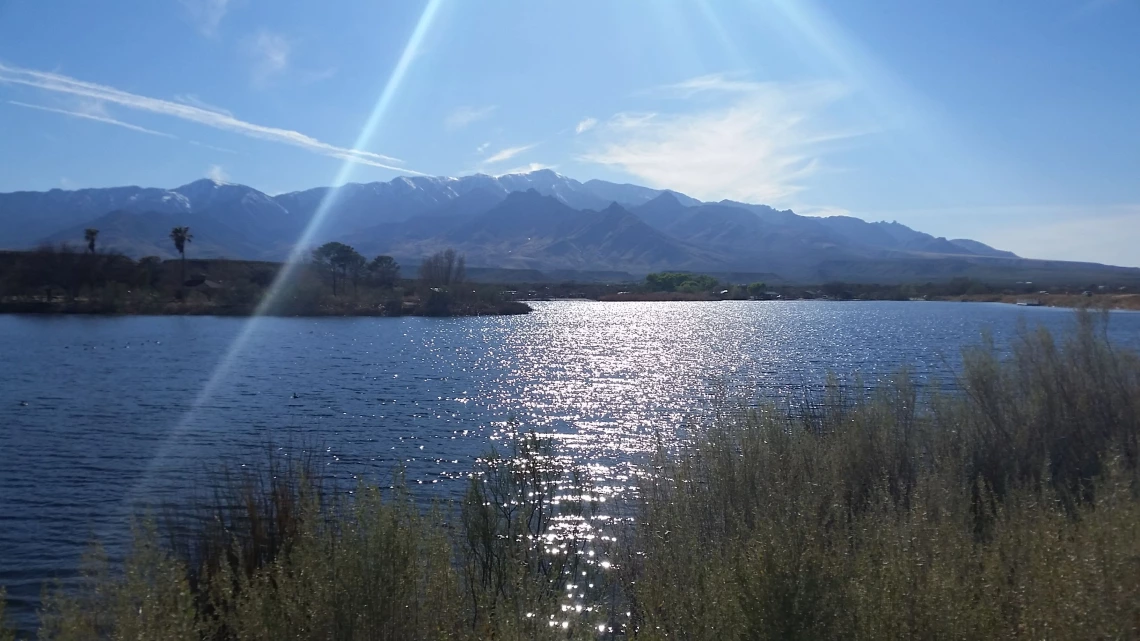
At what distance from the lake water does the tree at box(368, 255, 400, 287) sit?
41.4 meters

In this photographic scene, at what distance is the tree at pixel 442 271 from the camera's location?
9880 centimetres

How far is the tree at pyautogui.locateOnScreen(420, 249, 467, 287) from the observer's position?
324ft

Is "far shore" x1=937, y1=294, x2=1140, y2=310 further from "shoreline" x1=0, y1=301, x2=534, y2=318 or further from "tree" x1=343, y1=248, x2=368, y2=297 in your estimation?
"tree" x1=343, y1=248, x2=368, y2=297

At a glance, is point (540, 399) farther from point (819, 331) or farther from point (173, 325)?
point (173, 325)

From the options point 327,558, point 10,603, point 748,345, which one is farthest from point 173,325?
point 327,558

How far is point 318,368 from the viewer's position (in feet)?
126

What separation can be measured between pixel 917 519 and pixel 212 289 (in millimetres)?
95305

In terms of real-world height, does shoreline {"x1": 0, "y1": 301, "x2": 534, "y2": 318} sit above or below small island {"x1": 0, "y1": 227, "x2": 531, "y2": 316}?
below

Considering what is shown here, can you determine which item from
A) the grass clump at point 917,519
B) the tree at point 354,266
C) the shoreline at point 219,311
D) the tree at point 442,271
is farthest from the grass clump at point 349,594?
the tree at point 354,266

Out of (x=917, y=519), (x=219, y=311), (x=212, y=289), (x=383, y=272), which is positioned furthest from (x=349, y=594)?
(x=383, y=272)

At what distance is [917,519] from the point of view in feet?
20.5

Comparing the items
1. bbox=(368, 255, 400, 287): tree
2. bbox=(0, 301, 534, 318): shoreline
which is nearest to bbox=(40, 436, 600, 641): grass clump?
bbox=(0, 301, 534, 318): shoreline

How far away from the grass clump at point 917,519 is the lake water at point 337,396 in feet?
8.03

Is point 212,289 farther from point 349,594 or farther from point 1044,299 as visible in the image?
point 1044,299
